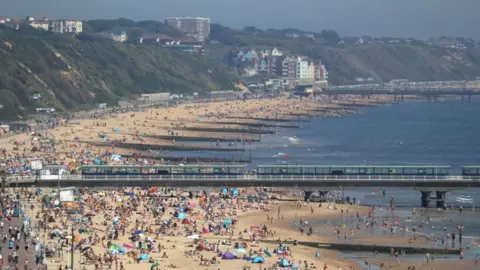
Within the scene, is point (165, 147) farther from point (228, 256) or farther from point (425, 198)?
point (228, 256)

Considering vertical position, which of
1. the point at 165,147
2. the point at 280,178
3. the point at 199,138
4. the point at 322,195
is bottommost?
the point at 322,195

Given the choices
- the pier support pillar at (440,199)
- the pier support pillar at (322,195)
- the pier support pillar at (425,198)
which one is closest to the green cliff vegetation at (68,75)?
the pier support pillar at (322,195)

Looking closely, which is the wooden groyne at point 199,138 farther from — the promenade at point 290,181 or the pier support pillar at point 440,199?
the pier support pillar at point 440,199

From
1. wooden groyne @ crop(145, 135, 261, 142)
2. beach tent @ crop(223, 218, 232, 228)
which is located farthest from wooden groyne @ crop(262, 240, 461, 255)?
wooden groyne @ crop(145, 135, 261, 142)

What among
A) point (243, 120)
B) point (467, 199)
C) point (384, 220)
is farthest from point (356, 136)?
point (384, 220)

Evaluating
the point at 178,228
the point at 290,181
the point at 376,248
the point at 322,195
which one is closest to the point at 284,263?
the point at 376,248

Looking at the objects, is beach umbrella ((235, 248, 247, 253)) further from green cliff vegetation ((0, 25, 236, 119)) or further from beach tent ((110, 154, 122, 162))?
green cliff vegetation ((0, 25, 236, 119))

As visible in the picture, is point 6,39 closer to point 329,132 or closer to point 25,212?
point 329,132

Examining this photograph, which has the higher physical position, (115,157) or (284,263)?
(115,157)
